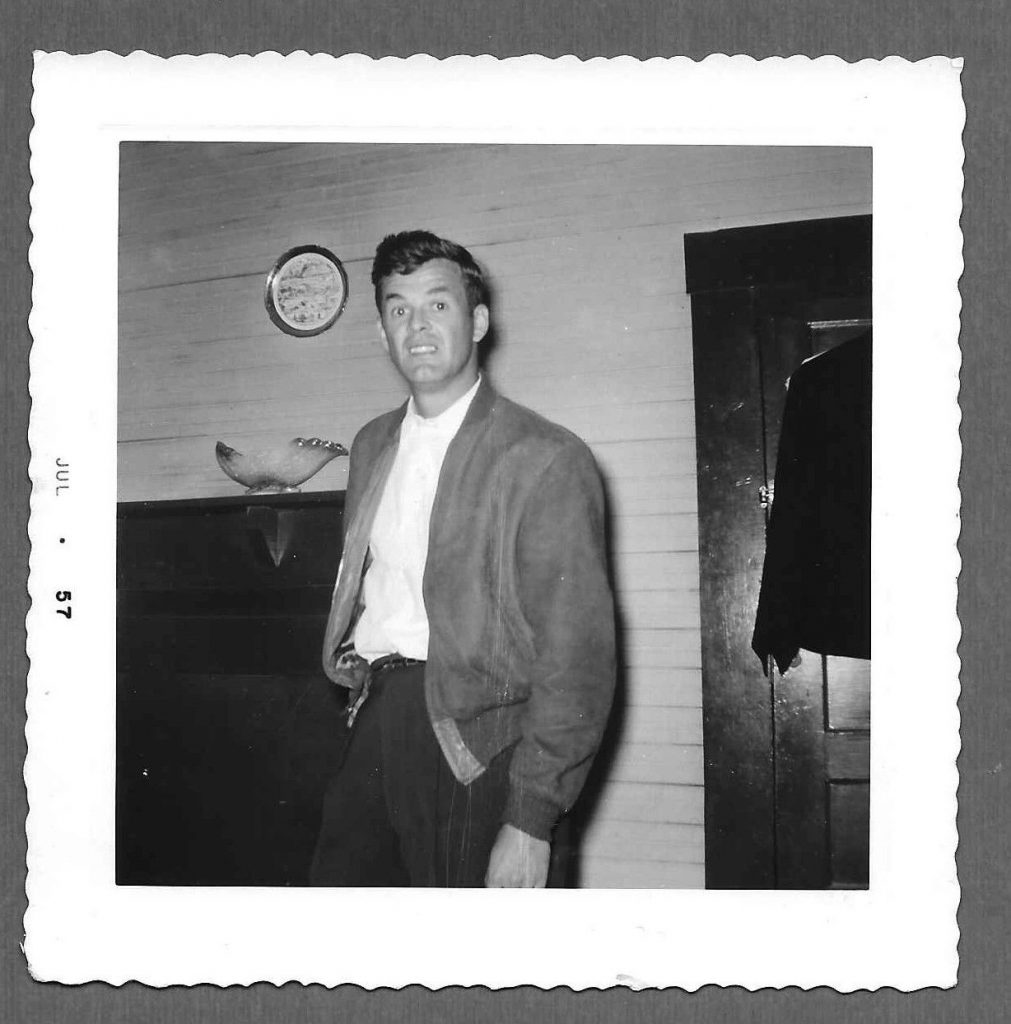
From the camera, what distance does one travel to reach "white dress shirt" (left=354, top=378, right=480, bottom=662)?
5.58 feet

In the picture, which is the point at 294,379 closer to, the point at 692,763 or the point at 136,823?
the point at 136,823

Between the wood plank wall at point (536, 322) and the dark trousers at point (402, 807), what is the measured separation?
189 millimetres

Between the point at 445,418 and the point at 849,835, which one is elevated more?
the point at 445,418

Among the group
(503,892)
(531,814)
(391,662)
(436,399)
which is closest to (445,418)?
(436,399)

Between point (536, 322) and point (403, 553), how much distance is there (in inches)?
17.3

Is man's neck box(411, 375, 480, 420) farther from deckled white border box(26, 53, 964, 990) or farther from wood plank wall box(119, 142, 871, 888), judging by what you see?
deckled white border box(26, 53, 964, 990)

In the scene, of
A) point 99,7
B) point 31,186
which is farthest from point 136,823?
point 99,7

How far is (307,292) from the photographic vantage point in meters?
1.74

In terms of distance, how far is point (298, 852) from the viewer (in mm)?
1728

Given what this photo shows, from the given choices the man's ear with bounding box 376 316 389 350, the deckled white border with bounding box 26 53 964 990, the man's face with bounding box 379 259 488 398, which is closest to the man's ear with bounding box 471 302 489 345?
the man's face with bounding box 379 259 488 398

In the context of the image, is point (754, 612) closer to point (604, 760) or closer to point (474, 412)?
point (604, 760)

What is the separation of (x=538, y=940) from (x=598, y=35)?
1504 mm

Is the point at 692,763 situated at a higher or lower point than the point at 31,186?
lower

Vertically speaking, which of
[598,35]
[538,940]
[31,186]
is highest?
[598,35]
